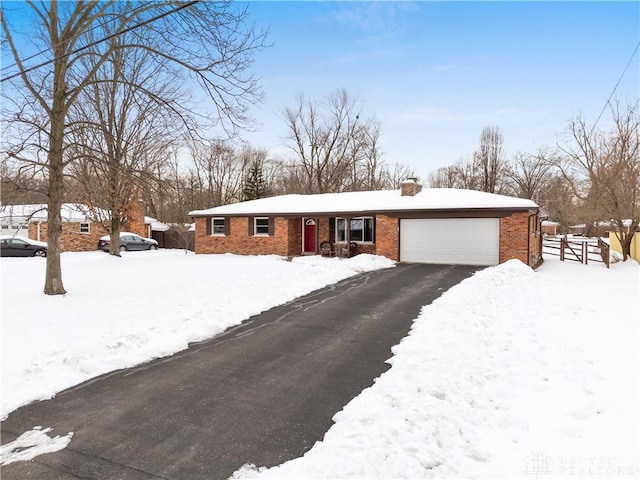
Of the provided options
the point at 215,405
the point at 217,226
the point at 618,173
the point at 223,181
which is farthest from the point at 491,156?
the point at 215,405

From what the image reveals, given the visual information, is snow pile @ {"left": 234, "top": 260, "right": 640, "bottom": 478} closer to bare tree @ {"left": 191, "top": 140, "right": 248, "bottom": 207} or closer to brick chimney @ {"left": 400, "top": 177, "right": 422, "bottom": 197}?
brick chimney @ {"left": 400, "top": 177, "right": 422, "bottom": 197}

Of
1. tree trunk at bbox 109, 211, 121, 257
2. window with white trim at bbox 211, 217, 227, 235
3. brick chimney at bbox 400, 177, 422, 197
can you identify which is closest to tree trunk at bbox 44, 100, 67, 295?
tree trunk at bbox 109, 211, 121, 257

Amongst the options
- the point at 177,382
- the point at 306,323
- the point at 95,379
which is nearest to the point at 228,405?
the point at 177,382

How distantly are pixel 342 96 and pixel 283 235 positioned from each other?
23766mm

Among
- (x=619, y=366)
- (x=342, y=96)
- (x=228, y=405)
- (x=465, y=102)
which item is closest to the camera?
(x=228, y=405)

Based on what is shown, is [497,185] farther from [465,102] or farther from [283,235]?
[283,235]

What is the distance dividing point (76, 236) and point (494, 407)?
3278cm

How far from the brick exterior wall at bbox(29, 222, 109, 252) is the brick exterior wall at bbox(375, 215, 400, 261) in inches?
867

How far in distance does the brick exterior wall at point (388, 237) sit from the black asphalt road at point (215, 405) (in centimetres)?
1106

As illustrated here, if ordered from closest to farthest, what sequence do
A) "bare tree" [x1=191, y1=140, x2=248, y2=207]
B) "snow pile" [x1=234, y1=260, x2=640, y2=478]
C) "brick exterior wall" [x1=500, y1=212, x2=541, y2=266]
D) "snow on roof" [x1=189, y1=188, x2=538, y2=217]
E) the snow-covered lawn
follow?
"snow pile" [x1=234, y1=260, x2=640, y2=478]
the snow-covered lawn
"brick exterior wall" [x1=500, y1=212, x2=541, y2=266]
"snow on roof" [x1=189, y1=188, x2=538, y2=217]
"bare tree" [x1=191, y1=140, x2=248, y2=207]

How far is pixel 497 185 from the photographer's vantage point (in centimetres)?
4475

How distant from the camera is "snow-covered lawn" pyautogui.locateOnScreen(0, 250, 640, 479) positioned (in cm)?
317

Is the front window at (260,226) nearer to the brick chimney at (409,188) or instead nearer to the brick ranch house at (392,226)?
the brick ranch house at (392,226)

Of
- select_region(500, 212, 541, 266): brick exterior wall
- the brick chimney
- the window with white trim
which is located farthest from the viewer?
the window with white trim
